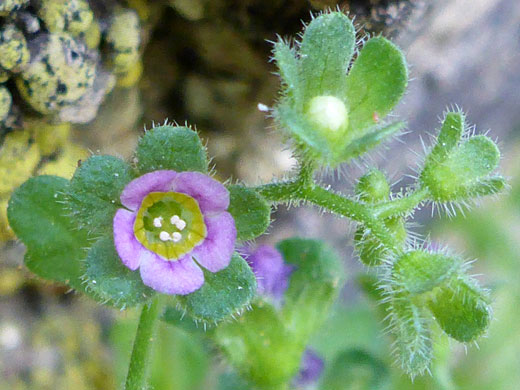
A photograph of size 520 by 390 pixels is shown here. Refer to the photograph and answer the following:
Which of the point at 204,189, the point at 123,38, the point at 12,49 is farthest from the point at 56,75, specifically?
the point at 204,189

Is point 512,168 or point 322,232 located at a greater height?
point 512,168

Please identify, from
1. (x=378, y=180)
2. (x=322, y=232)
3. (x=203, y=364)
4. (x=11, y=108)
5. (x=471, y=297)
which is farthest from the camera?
(x=322, y=232)

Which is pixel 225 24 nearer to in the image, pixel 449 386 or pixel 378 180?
pixel 378 180

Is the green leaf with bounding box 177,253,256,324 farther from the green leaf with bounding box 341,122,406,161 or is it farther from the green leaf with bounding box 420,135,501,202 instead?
the green leaf with bounding box 420,135,501,202

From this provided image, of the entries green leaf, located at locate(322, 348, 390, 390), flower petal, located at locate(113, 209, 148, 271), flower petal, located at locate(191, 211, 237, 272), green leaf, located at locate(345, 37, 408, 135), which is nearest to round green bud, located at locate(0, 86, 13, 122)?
flower petal, located at locate(113, 209, 148, 271)

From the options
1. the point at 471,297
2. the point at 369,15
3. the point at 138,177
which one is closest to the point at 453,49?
the point at 369,15

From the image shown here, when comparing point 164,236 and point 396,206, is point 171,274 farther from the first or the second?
point 396,206

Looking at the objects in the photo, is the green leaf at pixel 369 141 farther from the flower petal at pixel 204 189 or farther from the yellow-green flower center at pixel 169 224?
the yellow-green flower center at pixel 169 224
